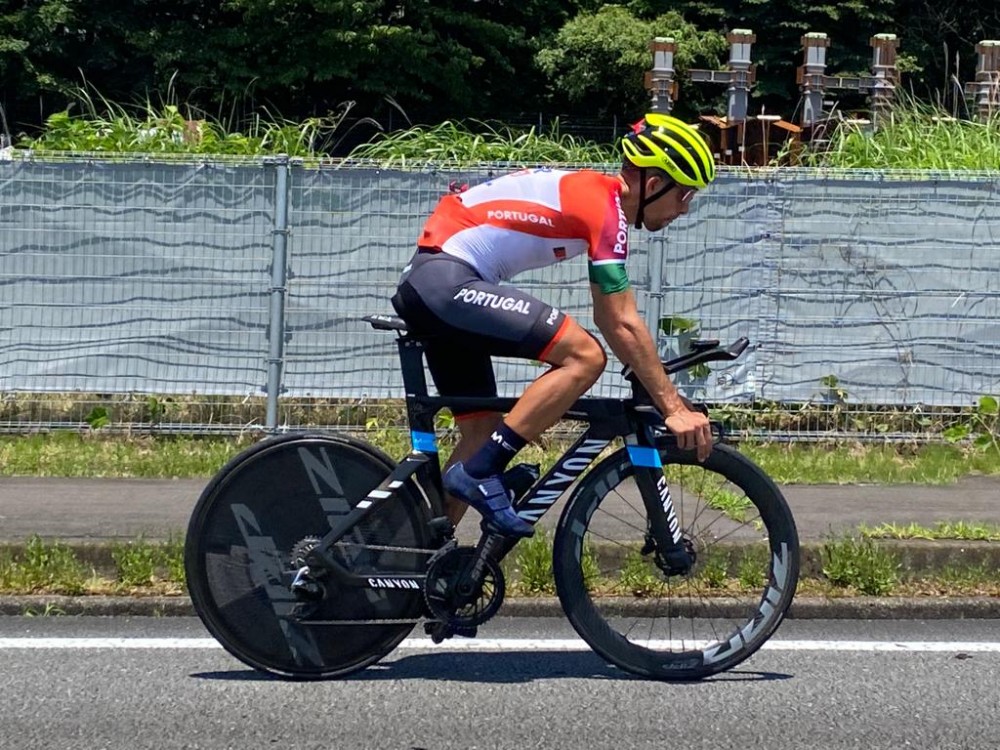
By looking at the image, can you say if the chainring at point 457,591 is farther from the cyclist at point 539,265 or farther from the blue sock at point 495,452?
the blue sock at point 495,452

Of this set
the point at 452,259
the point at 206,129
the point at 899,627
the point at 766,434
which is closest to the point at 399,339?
the point at 452,259

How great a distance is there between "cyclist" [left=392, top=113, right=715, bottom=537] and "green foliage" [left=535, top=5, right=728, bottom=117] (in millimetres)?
23397

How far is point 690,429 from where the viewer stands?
4.83m

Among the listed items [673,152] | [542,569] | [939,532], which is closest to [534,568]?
[542,569]

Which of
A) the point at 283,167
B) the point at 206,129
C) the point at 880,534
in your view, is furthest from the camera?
the point at 206,129

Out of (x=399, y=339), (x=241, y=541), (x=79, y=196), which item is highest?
(x=79, y=196)

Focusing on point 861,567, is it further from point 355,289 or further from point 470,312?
point 355,289

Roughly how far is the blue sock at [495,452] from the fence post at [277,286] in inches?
180

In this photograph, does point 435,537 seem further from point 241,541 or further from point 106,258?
point 106,258

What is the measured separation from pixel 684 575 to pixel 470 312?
125 centimetres

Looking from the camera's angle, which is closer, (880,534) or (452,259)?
(452,259)

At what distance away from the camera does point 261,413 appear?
9539 mm

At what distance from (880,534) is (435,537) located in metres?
2.78

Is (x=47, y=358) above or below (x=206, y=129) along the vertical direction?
below
